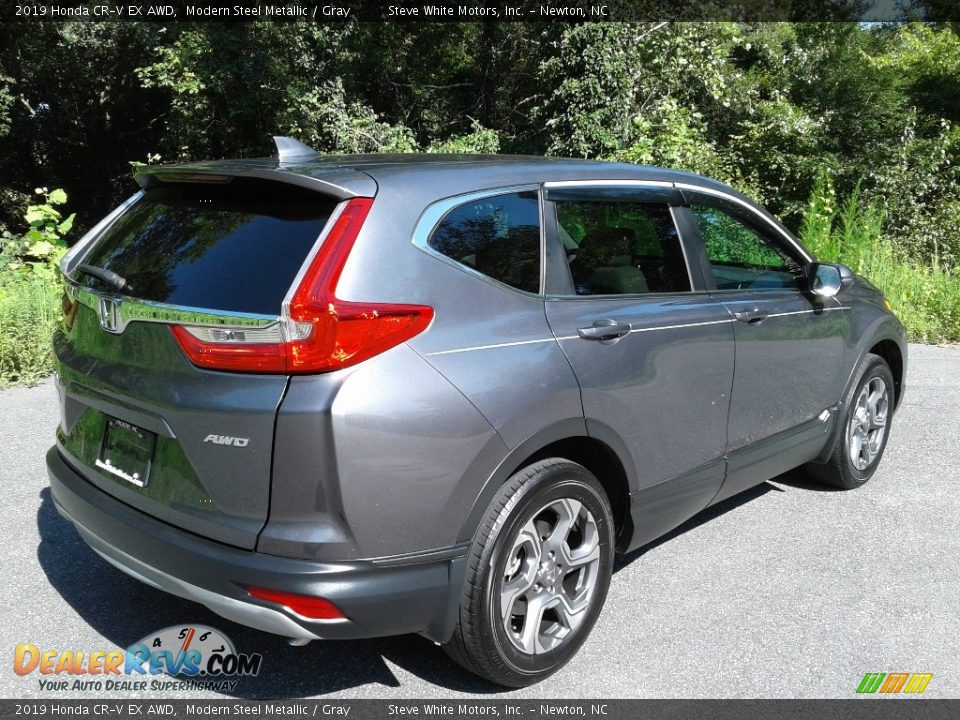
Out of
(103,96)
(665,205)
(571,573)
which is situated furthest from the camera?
(103,96)

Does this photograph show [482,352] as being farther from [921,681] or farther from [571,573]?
[921,681]

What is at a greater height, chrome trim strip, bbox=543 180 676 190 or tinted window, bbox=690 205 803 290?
chrome trim strip, bbox=543 180 676 190

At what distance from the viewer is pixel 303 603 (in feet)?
8.10

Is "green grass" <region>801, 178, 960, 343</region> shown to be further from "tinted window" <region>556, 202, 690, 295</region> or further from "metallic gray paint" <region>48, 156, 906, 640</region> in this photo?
"metallic gray paint" <region>48, 156, 906, 640</region>

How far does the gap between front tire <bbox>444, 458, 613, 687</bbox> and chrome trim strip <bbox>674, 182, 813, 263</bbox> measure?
151 cm

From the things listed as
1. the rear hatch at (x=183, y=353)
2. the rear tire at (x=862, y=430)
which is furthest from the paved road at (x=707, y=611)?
the rear hatch at (x=183, y=353)

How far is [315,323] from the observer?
2.45 meters

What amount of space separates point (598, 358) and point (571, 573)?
2.58ft

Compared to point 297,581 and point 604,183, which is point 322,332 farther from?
point 604,183

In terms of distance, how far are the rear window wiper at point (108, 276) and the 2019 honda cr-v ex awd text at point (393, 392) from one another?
17mm

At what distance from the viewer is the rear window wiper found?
9.43 feet

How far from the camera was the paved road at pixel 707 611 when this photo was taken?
10.2 ft

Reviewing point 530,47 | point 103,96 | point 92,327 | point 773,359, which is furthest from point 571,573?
point 103,96

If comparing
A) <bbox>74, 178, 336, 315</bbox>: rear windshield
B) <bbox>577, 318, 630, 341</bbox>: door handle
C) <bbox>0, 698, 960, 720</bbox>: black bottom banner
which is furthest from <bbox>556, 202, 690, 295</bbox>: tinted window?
<bbox>0, 698, 960, 720</bbox>: black bottom banner
